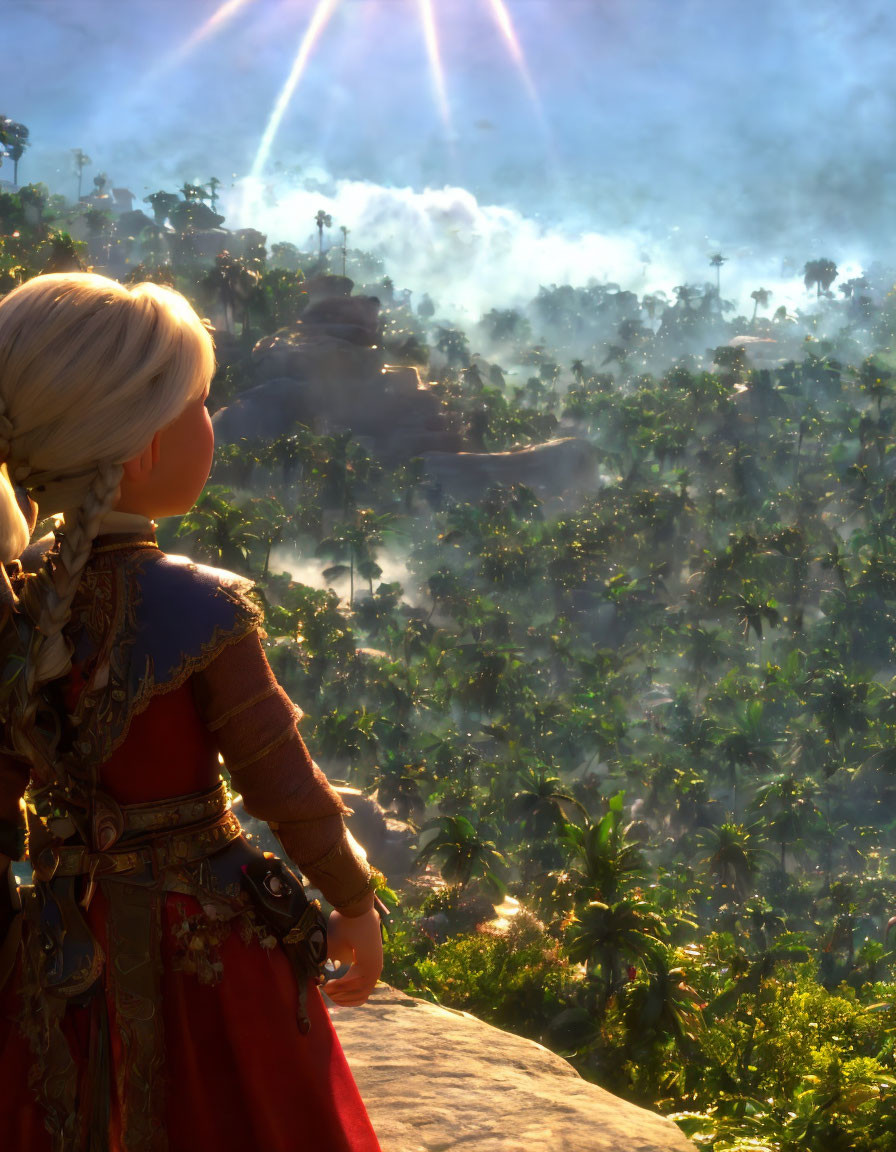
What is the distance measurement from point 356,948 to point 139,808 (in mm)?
514

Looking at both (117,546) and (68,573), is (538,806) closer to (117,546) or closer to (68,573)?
(117,546)

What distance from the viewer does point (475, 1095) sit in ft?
12.2

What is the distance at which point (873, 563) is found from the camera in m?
49.4

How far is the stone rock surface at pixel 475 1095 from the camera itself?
3432mm

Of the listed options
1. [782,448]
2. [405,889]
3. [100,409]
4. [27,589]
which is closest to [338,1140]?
[27,589]

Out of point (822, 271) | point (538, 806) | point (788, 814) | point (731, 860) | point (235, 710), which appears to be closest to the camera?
point (235, 710)

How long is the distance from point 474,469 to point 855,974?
129 ft

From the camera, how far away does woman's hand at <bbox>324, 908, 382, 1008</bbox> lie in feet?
6.41

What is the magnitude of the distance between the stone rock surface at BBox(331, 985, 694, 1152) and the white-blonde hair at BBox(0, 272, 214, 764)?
2.51 m

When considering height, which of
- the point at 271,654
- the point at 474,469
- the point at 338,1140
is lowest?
the point at 338,1140

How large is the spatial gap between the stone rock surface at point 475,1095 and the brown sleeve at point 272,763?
1.95 meters

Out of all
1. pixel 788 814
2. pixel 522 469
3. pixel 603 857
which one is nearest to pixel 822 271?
pixel 522 469

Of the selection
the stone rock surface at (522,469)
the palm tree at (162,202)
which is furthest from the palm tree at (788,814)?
the palm tree at (162,202)

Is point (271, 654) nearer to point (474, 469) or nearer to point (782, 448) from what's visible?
point (474, 469)
